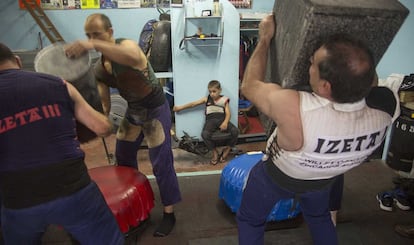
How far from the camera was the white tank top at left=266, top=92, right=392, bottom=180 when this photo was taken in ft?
3.85

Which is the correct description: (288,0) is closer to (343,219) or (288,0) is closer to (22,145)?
(22,145)

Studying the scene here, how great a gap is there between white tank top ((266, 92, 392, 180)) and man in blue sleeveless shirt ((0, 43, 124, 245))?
0.84 metres

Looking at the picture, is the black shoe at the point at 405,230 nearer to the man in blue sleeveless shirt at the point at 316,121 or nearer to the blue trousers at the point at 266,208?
the blue trousers at the point at 266,208

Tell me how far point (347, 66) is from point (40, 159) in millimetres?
1162

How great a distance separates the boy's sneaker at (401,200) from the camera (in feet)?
8.03

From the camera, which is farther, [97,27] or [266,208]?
[97,27]

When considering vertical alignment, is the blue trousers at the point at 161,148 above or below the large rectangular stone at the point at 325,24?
below

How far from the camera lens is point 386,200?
2.48 m

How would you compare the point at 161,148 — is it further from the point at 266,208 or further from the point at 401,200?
the point at 401,200

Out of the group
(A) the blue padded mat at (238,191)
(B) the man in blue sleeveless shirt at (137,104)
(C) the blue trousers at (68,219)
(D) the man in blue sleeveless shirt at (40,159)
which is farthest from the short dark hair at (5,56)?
(A) the blue padded mat at (238,191)

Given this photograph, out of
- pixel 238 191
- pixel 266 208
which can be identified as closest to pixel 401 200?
pixel 238 191

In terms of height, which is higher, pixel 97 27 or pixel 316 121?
pixel 97 27

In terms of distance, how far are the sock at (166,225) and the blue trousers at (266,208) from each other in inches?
30.4

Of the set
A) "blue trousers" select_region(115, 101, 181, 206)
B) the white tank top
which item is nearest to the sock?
"blue trousers" select_region(115, 101, 181, 206)
